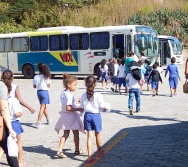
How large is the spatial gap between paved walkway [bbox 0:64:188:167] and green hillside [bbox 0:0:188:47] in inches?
1315

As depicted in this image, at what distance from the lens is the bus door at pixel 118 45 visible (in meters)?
26.7

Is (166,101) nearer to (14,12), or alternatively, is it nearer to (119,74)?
(119,74)

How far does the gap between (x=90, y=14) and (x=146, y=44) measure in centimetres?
2209

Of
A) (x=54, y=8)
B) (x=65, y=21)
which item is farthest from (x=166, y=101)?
(x=54, y=8)

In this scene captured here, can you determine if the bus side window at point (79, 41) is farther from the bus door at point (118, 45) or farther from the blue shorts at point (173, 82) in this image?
the blue shorts at point (173, 82)

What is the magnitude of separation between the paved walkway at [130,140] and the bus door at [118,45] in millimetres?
11877

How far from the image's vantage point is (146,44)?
27562 mm

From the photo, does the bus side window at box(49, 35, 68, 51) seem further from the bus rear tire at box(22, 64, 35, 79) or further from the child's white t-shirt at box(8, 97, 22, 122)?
the child's white t-shirt at box(8, 97, 22, 122)

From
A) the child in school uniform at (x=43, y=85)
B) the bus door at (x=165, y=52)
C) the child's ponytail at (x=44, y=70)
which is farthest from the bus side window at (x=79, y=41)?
the child's ponytail at (x=44, y=70)

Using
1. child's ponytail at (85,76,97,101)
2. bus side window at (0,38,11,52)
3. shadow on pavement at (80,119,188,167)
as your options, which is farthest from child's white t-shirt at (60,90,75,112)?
bus side window at (0,38,11,52)

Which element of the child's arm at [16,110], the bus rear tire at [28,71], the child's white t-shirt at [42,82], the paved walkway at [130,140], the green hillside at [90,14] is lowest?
the paved walkway at [130,140]

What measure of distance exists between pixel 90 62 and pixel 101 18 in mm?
21094

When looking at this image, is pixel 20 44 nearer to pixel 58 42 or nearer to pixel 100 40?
pixel 58 42

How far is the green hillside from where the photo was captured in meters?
47.4
